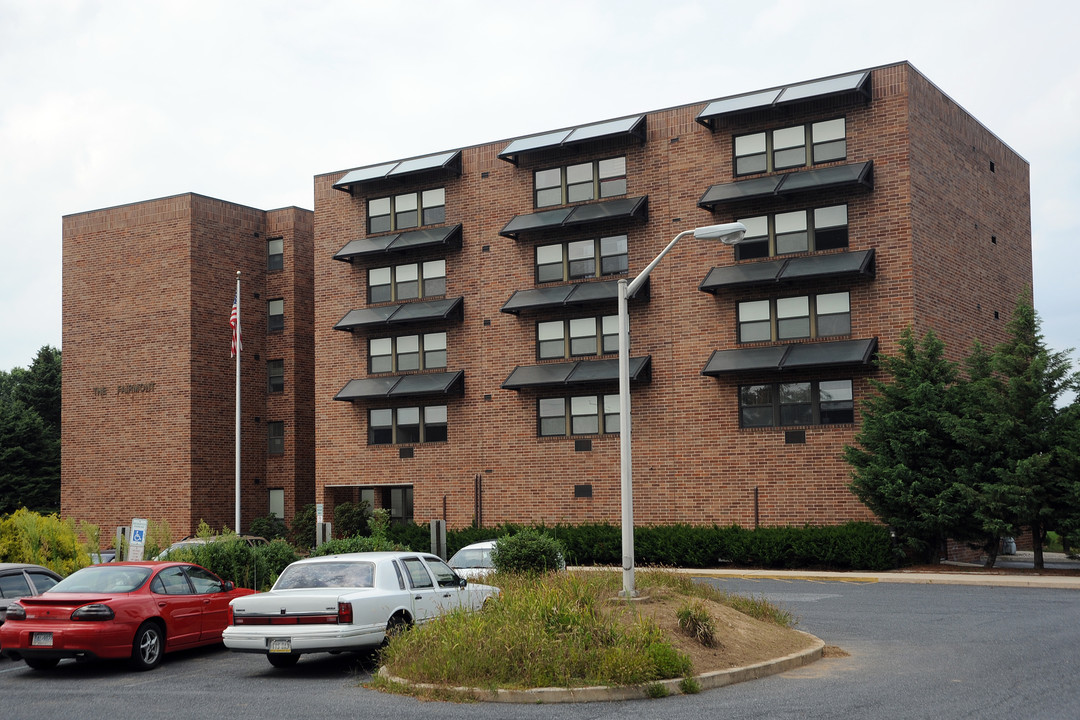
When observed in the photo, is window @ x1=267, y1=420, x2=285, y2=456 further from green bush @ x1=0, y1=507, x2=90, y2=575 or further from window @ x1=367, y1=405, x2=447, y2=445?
green bush @ x1=0, y1=507, x2=90, y2=575

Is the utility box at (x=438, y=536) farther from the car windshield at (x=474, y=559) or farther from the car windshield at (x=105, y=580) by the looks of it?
the car windshield at (x=105, y=580)

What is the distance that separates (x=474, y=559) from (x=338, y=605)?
8.75 meters

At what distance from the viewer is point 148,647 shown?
15016 mm

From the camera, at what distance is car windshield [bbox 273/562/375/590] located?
14609 millimetres

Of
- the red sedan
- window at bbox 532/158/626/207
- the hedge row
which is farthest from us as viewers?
window at bbox 532/158/626/207

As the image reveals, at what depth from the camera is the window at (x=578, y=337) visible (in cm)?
3688

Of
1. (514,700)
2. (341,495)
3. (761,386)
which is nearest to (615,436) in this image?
(761,386)

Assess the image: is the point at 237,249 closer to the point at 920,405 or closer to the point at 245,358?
the point at 245,358

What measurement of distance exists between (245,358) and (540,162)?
17.1 meters

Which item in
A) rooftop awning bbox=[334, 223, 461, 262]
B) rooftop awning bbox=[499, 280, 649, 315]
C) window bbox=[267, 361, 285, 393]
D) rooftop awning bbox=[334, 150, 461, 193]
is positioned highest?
rooftop awning bbox=[334, 150, 461, 193]

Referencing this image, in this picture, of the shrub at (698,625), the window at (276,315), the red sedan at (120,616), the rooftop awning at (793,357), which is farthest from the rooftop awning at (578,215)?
the shrub at (698,625)

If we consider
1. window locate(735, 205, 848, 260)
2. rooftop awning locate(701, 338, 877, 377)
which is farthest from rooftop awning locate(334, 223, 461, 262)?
rooftop awning locate(701, 338, 877, 377)

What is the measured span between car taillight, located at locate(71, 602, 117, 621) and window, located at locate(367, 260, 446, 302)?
87.2ft

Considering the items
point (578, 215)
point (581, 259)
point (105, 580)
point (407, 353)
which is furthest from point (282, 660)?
point (407, 353)
